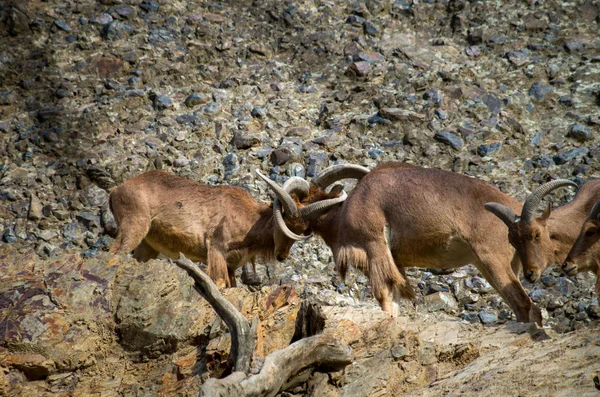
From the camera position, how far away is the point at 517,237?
9.59 metres

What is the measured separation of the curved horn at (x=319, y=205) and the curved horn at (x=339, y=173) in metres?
0.63

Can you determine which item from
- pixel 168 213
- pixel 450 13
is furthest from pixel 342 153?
pixel 450 13

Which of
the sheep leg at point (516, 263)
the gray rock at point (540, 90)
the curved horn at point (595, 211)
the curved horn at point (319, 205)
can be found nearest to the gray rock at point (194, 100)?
the curved horn at point (319, 205)

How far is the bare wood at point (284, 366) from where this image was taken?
20.6 feet

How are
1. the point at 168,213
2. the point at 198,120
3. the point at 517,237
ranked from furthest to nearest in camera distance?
the point at 198,120 < the point at 168,213 < the point at 517,237

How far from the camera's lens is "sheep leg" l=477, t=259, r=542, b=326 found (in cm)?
918

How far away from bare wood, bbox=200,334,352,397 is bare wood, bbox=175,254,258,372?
0.17m

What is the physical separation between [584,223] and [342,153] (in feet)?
19.9

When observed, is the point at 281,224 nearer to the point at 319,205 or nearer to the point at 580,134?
the point at 319,205

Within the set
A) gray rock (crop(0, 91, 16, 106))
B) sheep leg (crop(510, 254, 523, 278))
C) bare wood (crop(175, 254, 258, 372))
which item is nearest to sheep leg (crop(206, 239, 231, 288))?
sheep leg (crop(510, 254, 523, 278))

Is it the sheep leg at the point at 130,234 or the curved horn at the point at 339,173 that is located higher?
the curved horn at the point at 339,173

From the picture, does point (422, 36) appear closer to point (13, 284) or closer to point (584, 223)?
point (584, 223)

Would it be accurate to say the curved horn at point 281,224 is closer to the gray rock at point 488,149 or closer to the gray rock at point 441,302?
the gray rock at point 441,302

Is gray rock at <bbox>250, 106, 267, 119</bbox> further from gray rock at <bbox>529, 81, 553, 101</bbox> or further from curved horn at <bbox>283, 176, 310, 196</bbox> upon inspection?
gray rock at <bbox>529, 81, 553, 101</bbox>
